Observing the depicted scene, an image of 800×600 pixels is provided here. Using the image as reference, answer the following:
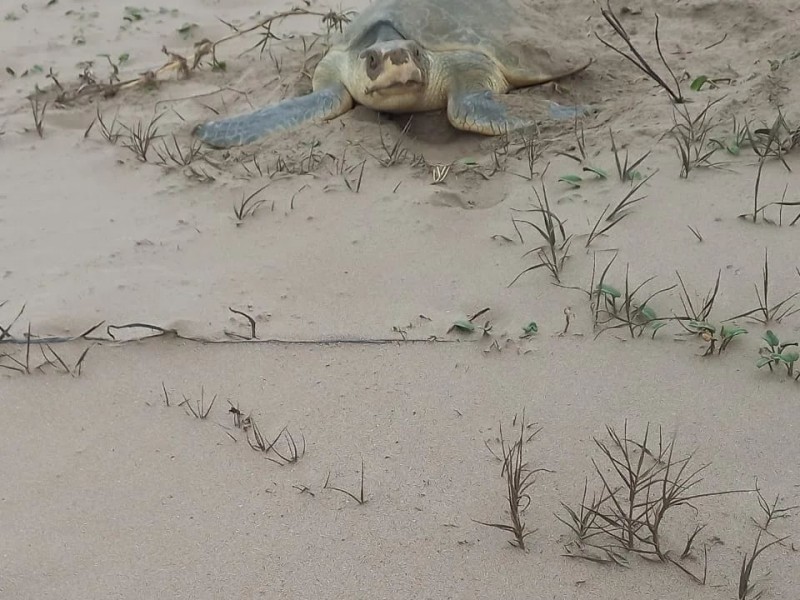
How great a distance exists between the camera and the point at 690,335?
143cm

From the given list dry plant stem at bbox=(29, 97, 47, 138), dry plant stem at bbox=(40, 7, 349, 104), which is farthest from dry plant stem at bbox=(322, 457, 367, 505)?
dry plant stem at bbox=(40, 7, 349, 104)

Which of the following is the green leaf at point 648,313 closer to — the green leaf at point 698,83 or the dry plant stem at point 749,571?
the dry plant stem at point 749,571

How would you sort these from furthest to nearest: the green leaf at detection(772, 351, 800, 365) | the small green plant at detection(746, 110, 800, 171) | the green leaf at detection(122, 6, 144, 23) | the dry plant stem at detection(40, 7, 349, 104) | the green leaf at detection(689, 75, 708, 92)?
the green leaf at detection(122, 6, 144, 23), the dry plant stem at detection(40, 7, 349, 104), the green leaf at detection(689, 75, 708, 92), the small green plant at detection(746, 110, 800, 171), the green leaf at detection(772, 351, 800, 365)

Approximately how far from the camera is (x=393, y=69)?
2.56 m

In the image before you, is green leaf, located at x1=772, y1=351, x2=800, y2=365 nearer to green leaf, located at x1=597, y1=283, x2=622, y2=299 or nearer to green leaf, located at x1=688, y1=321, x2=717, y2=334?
green leaf, located at x1=688, y1=321, x2=717, y2=334

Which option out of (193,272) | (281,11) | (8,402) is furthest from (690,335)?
(281,11)

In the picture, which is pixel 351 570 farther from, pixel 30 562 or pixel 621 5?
pixel 621 5

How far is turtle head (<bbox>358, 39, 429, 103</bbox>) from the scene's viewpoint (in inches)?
101

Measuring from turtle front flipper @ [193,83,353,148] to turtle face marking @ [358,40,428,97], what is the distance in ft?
0.53

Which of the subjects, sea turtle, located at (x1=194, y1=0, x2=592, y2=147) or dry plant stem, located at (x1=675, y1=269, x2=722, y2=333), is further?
sea turtle, located at (x1=194, y1=0, x2=592, y2=147)

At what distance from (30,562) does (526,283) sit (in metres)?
1.03

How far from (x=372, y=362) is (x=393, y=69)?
4.58 ft

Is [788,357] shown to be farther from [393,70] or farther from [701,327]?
[393,70]

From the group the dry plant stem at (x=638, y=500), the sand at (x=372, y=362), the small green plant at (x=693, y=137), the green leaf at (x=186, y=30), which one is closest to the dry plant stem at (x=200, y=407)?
the sand at (x=372, y=362)
